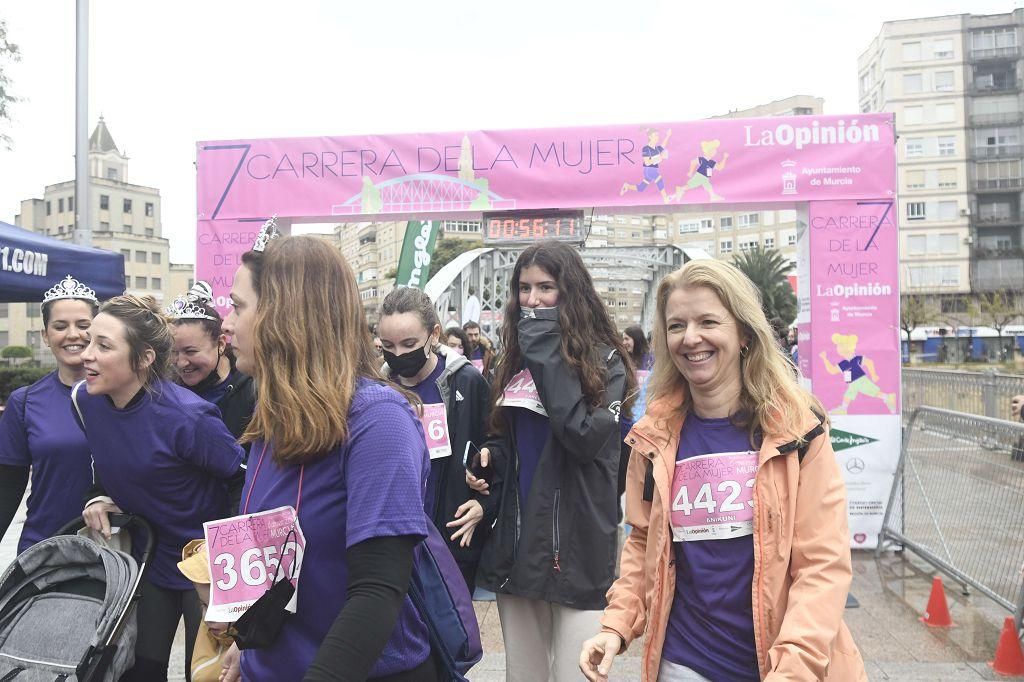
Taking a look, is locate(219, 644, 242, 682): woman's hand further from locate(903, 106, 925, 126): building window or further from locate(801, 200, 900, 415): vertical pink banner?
locate(903, 106, 925, 126): building window

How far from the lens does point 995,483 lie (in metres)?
5.31

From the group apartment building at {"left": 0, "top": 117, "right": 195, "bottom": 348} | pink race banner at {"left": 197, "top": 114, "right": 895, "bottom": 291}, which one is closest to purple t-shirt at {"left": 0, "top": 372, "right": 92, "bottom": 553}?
pink race banner at {"left": 197, "top": 114, "right": 895, "bottom": 291}

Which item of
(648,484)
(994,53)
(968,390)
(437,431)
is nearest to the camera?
(648,484)

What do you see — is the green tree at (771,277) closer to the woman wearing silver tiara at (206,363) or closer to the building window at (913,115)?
the building window at (913,115)

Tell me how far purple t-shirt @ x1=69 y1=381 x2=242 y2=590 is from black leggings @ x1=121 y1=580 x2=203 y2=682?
0.06 m

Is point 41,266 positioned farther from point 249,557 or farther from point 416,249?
point 416,249

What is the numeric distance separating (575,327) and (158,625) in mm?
1927

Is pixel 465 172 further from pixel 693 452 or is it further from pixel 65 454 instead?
pixel 693 452

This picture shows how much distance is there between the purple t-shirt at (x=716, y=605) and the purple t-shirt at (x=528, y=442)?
925 millimetres

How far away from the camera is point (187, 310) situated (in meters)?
4.00

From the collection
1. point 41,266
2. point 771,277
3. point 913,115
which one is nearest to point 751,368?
point 41,266

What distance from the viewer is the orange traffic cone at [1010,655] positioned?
4234mm

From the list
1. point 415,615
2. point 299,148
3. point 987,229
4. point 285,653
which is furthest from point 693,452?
point 987,229

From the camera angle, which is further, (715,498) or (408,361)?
(408,361)
